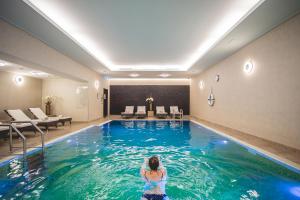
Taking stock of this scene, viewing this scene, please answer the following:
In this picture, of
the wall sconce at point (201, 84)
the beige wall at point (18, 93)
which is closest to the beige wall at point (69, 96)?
the beige wall at point (18, 93)

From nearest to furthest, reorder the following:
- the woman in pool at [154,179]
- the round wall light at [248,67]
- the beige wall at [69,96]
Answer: the woman in pool at [154,179], the round wall light at [248,67], the beige wall at [69,96]

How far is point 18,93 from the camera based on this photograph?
9.84m

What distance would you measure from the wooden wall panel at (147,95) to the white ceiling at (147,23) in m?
8.24

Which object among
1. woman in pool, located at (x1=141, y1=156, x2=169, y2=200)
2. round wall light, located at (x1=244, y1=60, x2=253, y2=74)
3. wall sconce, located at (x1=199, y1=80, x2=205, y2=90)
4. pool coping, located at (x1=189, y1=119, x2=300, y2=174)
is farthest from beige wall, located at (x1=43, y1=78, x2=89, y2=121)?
woman in pool, located at (x1=141, y1=156, x2=169, y2=200)

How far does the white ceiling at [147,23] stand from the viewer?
4.31m

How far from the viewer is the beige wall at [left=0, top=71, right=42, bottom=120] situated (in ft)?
29.2

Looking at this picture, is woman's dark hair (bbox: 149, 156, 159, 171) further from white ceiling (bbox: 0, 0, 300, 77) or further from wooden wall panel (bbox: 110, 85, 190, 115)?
wooden wall panel (bbox: 110, 85, 190, 115)

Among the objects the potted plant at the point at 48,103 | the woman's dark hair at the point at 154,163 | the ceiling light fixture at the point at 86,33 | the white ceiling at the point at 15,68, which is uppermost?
the ceiling light fixture at the point at 86,33

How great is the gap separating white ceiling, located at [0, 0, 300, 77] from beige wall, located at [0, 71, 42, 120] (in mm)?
3954

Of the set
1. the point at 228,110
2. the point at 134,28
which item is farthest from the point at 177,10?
the point at 228,110

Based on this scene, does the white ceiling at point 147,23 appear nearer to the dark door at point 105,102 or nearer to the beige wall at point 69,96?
the beige wall at point 69,96

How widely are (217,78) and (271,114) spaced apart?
466cm

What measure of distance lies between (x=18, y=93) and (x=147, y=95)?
9.61 metres

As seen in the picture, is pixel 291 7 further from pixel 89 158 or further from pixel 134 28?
pixel 89 158
